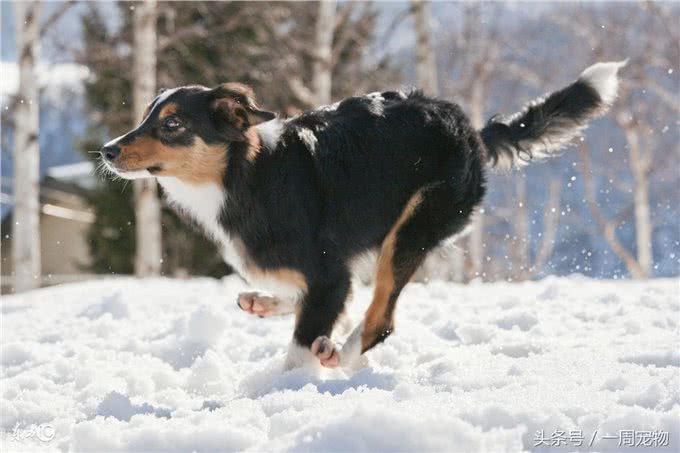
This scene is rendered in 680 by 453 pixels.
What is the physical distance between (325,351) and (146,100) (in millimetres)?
8130

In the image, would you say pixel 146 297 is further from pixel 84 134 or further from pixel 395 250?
pixel 84 134

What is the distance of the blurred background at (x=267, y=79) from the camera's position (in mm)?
11273

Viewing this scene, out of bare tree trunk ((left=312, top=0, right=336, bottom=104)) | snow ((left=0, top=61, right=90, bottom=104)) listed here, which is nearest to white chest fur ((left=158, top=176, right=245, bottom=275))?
bare tree trunk ((left=312, top=0, right=336, bottom=104))

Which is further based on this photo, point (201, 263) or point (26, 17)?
point (201, 263)

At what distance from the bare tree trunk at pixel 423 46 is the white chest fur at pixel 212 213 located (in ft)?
33.9

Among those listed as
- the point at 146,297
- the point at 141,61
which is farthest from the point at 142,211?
the point at 146,297

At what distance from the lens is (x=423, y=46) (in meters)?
14.1

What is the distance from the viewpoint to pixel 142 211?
11648 millimetres

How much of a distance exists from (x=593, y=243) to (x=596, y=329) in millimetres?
26784

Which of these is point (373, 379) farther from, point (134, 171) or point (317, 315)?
point (134, 171)

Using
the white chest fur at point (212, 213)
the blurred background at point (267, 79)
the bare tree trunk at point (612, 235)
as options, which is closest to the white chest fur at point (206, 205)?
the white chest fur at point (212, 213)
